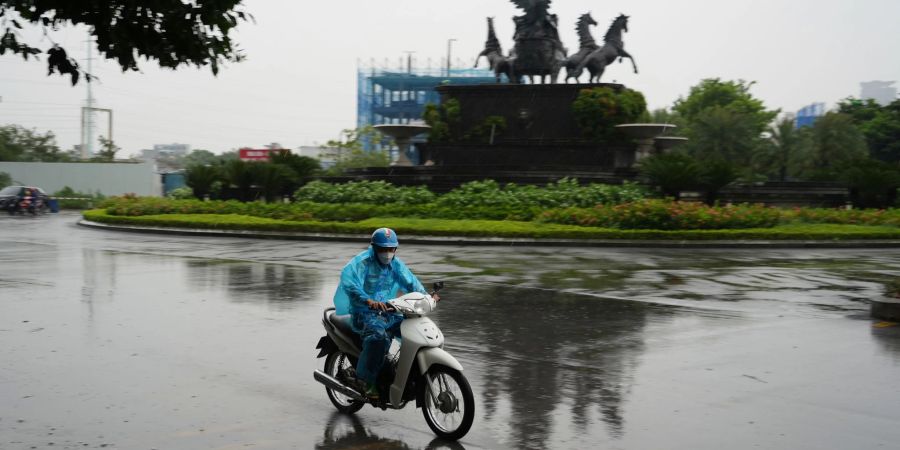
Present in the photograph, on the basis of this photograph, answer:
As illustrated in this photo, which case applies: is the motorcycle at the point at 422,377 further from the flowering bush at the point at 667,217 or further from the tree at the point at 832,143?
the tree at the point at 832,143

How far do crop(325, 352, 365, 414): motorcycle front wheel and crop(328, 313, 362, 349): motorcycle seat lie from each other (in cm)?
30

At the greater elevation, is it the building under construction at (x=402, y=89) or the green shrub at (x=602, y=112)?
the building under construction at (x=402, y=89)

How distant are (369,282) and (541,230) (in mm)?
15893

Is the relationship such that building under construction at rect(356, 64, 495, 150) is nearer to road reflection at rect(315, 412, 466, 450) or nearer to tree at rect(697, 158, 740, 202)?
tree at rect(697, 158, 740, 202)

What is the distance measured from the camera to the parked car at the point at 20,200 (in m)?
39.0

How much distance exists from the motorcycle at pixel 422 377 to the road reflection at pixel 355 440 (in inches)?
5.6

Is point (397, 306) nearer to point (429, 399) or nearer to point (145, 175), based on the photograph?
point (429, 399)

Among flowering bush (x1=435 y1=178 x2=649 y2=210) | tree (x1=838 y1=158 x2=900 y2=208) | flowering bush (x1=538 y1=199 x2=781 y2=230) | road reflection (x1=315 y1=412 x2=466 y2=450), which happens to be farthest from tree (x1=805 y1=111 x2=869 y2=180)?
road reflection (x1=315 y1=412 x2=466 y2=450)

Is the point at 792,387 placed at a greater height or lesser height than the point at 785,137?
lesser

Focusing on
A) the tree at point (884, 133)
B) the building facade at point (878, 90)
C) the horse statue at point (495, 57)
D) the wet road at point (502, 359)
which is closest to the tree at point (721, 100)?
the tree at point (884, 133)

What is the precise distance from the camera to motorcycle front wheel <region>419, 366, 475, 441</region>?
552 cm

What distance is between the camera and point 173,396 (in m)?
6.64

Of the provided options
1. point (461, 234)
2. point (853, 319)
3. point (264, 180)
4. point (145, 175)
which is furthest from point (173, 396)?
point (145, 175)

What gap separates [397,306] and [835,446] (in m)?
2.86
